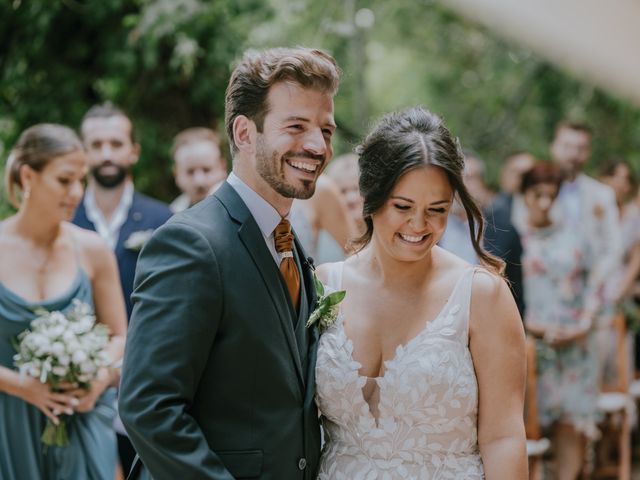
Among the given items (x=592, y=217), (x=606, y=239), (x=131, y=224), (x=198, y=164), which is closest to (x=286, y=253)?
(x=131, y=224)

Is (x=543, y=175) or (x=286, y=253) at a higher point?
(x=543, y=175)

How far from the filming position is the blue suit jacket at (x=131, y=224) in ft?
16.2

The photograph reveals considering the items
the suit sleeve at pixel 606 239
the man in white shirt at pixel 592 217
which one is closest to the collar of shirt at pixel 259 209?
the man in white shirt at pixel 592 217

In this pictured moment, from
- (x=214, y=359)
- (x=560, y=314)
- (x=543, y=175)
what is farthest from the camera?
(x=560, y=314)

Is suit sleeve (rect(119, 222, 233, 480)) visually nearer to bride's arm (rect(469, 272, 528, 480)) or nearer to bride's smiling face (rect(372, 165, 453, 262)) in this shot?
bride's smiling face (rect(372, 165, 453, 262))

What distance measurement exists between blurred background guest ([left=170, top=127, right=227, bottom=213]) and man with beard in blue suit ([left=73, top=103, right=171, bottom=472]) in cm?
25

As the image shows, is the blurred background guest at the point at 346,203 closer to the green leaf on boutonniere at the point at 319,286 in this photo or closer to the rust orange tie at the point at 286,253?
the green leaf on boutonniere at the point at 319,286

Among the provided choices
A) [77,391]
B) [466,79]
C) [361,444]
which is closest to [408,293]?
[361,444]

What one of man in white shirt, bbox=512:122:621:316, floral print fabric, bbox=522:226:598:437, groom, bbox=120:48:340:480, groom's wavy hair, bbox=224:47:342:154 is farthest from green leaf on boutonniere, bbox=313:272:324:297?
man in white shirt, bbox=512:122:621:316

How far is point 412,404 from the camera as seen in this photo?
289 centimetres

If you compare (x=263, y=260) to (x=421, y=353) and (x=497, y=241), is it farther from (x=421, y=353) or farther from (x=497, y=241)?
(x=497, y=241)

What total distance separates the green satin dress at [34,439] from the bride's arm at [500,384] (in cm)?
184

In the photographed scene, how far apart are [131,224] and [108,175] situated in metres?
0.41

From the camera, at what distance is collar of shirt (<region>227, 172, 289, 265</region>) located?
A: 268 cm
